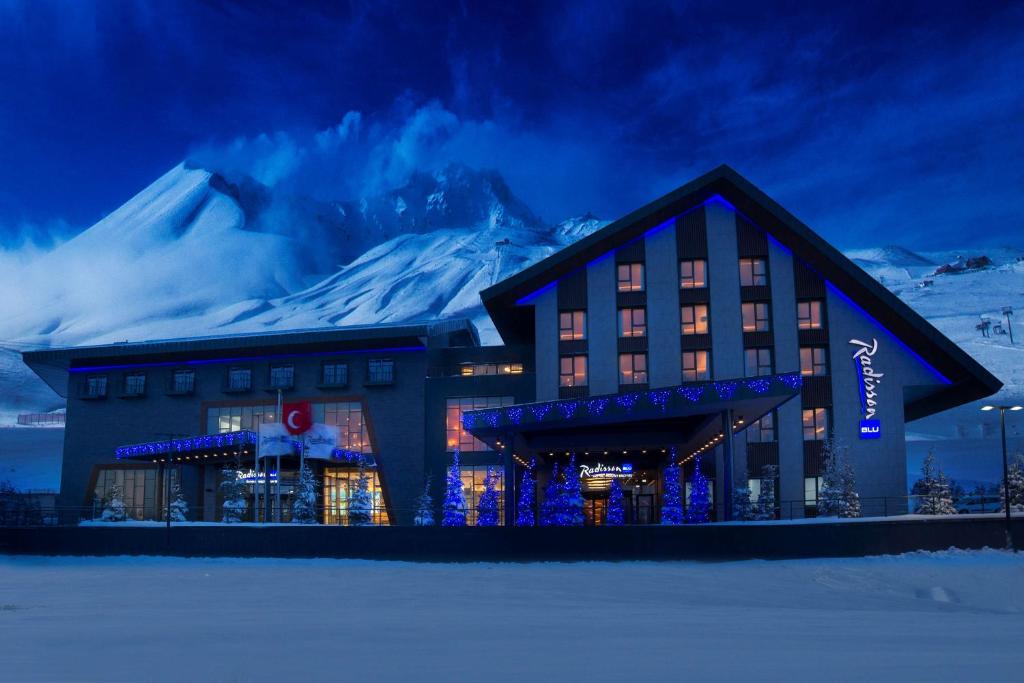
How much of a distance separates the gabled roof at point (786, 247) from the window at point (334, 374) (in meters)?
10.9

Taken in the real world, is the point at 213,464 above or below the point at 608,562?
above

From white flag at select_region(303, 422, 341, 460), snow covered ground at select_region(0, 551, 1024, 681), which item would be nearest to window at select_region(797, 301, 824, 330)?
snow covered ground at select_region(0, 551, 1024, 681)

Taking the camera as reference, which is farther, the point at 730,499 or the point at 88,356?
the point at 88,356

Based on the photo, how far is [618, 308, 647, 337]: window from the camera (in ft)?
169

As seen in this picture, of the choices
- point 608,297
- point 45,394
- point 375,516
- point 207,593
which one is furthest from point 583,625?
point 45,394

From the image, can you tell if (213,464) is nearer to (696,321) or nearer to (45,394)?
(696,321)

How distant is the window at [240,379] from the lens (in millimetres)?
58656

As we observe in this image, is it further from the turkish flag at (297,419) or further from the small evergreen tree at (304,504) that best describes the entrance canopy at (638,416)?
the turkish flag at (297,419)

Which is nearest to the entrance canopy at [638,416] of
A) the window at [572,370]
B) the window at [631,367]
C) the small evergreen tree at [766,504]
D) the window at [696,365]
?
the small evergreen tree at [766,504]

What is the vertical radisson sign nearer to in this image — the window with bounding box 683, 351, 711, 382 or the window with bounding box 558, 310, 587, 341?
the window with bounding box 683, 351, 711, 382

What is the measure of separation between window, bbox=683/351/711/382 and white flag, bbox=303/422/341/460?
64.7 ft

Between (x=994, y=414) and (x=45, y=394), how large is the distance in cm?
16972

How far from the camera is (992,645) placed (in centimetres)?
1141

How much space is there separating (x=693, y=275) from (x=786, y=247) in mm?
5326
